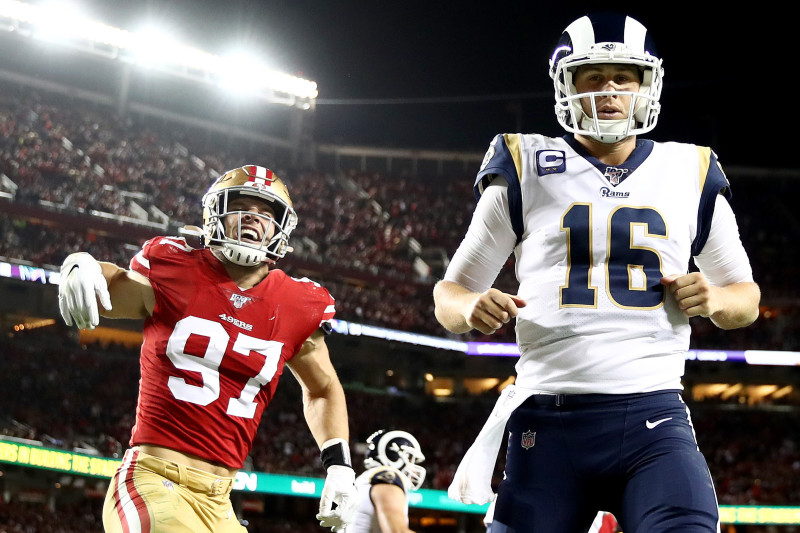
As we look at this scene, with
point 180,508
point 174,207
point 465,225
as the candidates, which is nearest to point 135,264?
point 180,508

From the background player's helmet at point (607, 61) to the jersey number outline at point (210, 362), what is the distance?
1770 mm

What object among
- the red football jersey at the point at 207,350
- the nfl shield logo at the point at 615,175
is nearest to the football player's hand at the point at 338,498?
the red football jersey at the point at 207,350

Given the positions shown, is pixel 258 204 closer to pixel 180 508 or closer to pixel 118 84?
pixel 180 508

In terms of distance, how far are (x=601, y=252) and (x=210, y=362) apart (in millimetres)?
1885

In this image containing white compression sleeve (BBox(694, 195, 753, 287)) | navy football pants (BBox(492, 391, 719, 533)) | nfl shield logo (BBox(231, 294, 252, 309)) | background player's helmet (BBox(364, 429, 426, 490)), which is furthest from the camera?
background player's helmet (BBox(364, 429, 426, 490))

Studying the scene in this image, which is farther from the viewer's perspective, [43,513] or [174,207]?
[174,207]

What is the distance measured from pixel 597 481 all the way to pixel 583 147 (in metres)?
1.09

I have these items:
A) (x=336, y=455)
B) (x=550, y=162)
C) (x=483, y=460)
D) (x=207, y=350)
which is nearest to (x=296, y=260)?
(x=336, y=455)

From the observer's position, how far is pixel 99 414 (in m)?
20.8

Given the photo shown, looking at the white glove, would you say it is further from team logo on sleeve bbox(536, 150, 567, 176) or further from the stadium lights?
the stadium lights

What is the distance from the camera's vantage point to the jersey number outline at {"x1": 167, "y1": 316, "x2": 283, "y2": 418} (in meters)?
3.74

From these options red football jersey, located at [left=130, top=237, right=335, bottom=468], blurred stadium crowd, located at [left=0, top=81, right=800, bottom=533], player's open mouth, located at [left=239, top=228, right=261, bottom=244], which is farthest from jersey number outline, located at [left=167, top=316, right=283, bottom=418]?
blurred stadium crowd, located at [left=0, top=81, right=800, bottom=533]

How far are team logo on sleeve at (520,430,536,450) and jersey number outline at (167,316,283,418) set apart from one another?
1590 mm

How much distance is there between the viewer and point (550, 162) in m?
2.84
